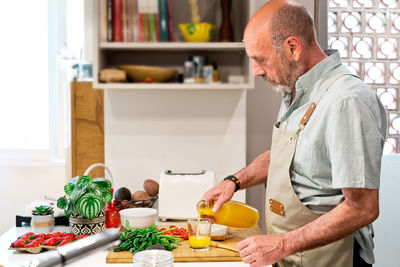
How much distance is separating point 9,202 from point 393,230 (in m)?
2.74

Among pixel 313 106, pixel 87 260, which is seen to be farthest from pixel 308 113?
pixel 87 260

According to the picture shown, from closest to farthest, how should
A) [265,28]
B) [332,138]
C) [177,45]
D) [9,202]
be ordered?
[332,138] → [265,28] → [177,45] → [9,202]

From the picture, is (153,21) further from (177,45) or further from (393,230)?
(393,230)

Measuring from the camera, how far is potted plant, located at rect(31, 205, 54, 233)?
1.79 meters

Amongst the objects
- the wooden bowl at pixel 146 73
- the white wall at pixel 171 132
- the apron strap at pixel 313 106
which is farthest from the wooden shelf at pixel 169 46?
the apron strap at pixel 313 106

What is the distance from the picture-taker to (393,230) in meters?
2.43

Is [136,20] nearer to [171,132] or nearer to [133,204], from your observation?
[171,132]

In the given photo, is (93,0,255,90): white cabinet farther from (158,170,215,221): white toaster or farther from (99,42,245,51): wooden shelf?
(158,170,215,221): white toaster

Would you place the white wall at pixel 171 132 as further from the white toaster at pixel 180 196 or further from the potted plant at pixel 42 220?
the potted plant at pixel 42 220

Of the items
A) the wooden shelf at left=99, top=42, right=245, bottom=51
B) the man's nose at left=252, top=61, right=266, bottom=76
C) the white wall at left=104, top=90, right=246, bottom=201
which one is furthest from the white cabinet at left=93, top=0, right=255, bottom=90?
the man's nose at left=252, top=61, right=266, bottom=76

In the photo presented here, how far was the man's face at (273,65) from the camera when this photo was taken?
1.62m

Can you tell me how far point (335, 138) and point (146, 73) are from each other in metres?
1.20

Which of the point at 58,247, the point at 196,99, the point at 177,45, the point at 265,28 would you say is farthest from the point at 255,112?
the point at 58,247

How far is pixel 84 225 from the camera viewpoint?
1703mm
